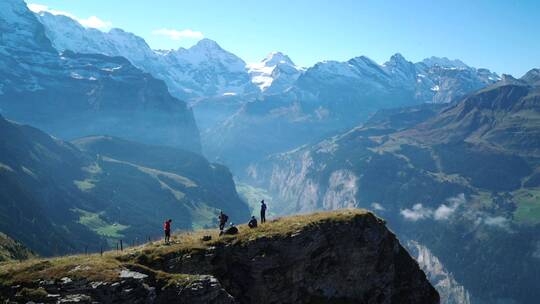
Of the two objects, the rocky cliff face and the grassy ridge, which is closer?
the rocky cliff face

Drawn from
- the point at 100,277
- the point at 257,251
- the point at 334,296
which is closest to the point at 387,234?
the point at 334,296

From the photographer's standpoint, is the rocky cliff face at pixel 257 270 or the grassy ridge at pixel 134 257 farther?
the grassy ridge at pixel 134 257

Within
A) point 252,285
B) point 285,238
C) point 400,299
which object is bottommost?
point 400,299

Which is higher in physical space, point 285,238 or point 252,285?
point 285,238

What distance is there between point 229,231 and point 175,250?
30.8 feet

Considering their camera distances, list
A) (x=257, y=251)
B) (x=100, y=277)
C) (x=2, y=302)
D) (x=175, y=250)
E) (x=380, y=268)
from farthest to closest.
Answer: (x=380, y=268) → (x=257, y=251) → (x=175, y=250) → (x=100, y=277) → (x=2, y=302)

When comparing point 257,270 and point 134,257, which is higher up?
point 134,257

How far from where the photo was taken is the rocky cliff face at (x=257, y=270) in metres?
54.2

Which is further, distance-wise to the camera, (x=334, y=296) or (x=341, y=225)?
(x=341, y=225)

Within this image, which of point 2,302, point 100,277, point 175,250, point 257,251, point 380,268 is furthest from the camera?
point 380,268

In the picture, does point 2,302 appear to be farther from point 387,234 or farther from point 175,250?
point 387,234

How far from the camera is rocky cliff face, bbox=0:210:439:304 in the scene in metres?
54.2

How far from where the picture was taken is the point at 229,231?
71625 millimetres

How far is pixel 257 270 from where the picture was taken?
67938 millimetres
